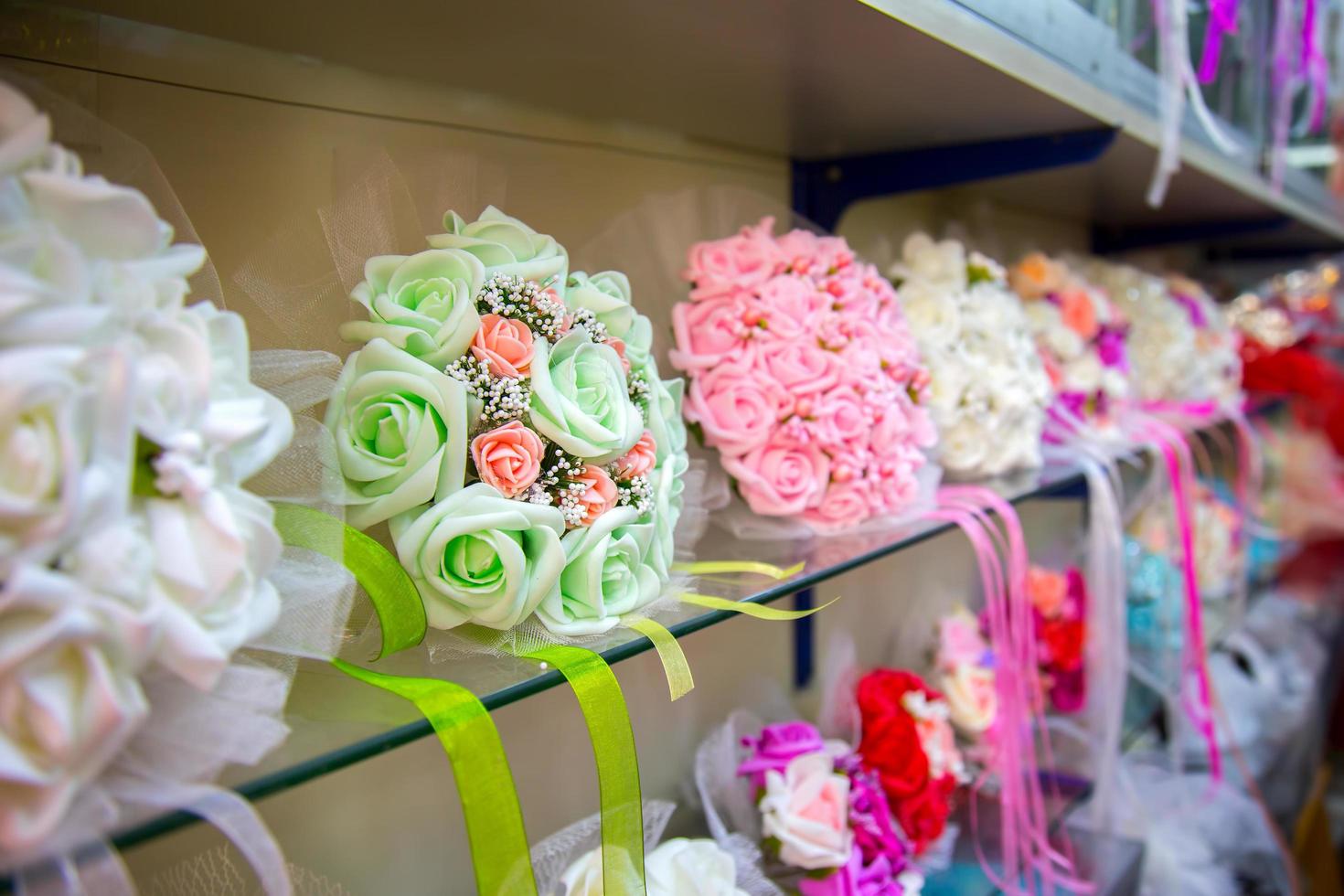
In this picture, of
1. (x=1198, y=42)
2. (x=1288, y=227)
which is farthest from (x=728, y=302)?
(x=1288, y=227)

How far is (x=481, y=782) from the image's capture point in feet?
1.48

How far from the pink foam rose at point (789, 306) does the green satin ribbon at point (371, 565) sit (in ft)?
1.24

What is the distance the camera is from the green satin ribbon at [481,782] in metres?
0.44

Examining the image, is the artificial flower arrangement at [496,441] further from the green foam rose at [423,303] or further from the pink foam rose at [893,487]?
the pink foam rose at [893,487]

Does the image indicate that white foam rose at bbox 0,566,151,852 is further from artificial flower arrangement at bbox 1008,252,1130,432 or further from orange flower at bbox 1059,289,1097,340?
orange flower at bbox 1059,289,1097,340

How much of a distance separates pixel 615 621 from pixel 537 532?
72mm

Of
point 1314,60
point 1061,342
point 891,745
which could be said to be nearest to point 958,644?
point 891,745

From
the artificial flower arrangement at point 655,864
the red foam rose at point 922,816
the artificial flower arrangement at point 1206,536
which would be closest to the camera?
the artificial flower arrangement at point 655,864

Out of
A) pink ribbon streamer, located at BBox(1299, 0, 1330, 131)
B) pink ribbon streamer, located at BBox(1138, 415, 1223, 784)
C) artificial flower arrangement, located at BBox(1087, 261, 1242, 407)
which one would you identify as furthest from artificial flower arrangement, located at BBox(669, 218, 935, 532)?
pink ribbon streamer, located at BBox(1299, 0, 1330, 131)

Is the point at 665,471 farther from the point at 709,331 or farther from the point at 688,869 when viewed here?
the point at 688,869

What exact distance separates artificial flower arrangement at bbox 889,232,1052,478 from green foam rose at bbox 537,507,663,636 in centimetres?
48

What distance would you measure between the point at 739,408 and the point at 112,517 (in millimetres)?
488

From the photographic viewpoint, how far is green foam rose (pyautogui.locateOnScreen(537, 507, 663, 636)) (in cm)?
53

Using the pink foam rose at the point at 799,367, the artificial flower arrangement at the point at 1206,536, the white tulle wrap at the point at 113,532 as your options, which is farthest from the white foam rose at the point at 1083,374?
the white tulle wrap at the point at 113,532
